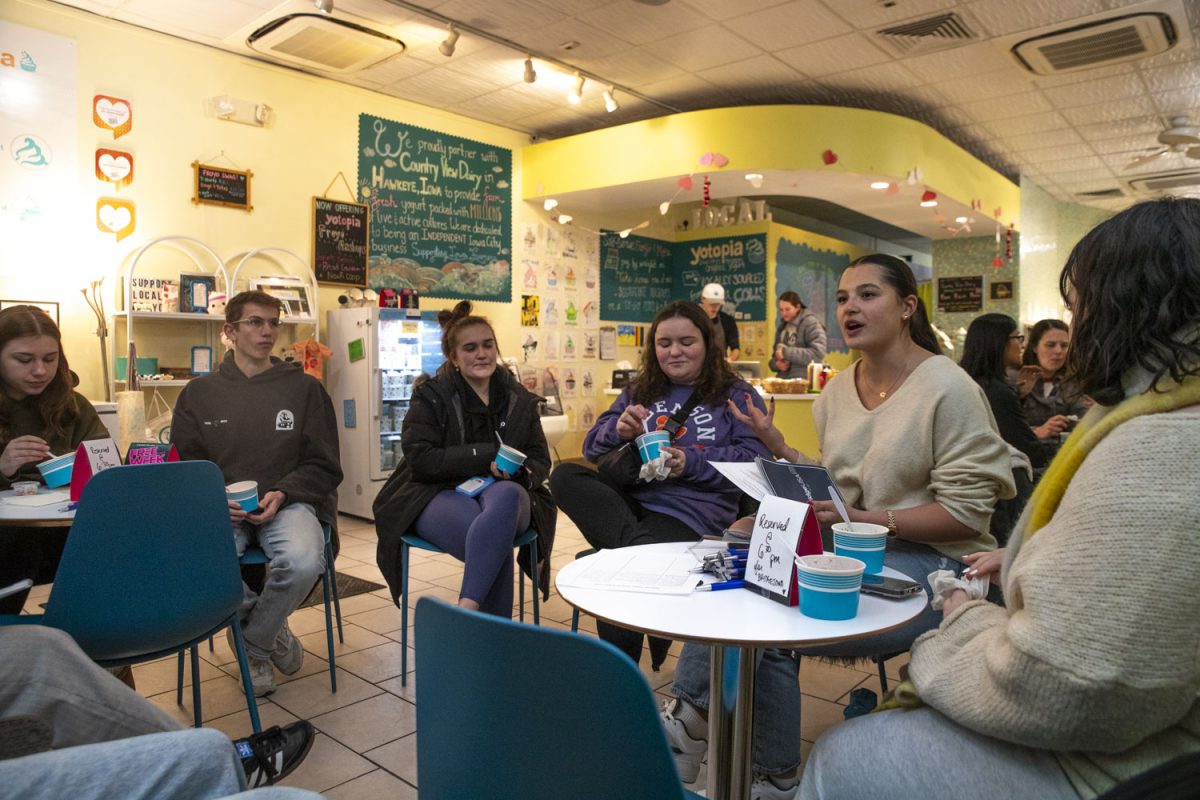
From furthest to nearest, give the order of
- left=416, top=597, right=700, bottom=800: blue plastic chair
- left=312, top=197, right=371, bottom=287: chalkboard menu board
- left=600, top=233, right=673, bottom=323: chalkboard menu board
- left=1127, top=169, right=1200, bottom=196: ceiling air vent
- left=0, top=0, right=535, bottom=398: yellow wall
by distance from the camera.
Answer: left=1127, top=169, right=1200, bottom=196: ceiling air vent < left=600, top=233, right=673, bottom=323: chalkboard menu board < left=312, top=197, right=371, bottom=287: chalkboard menu board < left=0, top=0, right=535, bottom=398: yellow wall < left=416, top=597, right=700, bottom=800: blue plastic chair

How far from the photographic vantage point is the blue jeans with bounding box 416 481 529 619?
2781 millimetres

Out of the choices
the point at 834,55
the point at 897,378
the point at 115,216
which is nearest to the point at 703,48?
the point at 834,55

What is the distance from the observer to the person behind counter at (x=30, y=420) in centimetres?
256

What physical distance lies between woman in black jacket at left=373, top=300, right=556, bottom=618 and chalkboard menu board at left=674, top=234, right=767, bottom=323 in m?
5.95

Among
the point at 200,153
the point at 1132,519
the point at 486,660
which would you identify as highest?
the point at 200,153

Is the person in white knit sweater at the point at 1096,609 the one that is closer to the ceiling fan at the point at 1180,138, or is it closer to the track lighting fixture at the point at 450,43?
the track lighting fixture at the point at 450,43

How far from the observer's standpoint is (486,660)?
2.97 feet

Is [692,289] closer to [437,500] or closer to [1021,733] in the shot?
[437,500]

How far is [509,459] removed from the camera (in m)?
2.82

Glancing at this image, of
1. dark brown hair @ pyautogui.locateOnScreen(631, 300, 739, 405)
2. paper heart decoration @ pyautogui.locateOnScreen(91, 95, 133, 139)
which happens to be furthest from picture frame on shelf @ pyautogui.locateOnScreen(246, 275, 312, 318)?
dark brown hair @ pyautogui.locateOnScreen(631, 300, 739, 405)

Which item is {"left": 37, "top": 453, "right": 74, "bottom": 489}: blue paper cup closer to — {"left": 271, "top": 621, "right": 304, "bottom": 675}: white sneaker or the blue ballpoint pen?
{"left": 271, "top": 621, "right": 304, "bottom": 675}: white sneaker

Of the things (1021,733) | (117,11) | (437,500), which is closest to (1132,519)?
(1021,733)

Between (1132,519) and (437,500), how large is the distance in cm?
238

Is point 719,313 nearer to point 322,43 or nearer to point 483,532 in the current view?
point 322,43
